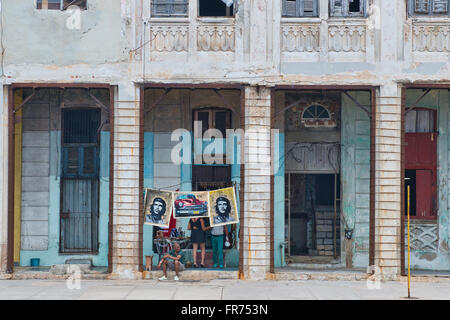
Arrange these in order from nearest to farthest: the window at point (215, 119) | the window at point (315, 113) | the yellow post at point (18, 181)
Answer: the yellow post at point (18, 181)
the window at point (215, 119)
the window at point (315, 113)

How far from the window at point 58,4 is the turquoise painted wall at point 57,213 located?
3392 mm

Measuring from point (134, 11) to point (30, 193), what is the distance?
18.5ft

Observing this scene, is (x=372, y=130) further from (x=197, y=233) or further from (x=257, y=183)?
(x=197, y=233)

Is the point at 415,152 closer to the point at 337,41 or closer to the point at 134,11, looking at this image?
the point at 337,41

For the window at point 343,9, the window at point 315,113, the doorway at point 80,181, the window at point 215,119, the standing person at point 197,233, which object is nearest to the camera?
the window at point 343,9

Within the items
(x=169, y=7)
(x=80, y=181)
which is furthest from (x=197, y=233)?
(x=169, y=7)

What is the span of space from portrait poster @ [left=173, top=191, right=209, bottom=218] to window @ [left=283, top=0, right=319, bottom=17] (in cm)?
476

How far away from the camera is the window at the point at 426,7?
1644 cm

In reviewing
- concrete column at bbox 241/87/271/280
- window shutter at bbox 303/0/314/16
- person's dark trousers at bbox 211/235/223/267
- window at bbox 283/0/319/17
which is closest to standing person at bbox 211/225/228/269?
person's dark trousers at bbox 211/235/223/267

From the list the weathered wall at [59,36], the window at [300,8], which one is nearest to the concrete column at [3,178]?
the weathered wall at [59,36]

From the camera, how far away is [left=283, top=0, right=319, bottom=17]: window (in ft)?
54.0

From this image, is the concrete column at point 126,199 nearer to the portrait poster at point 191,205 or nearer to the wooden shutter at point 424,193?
the portrait poster at point 191,205

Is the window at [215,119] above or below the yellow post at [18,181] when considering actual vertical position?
above
